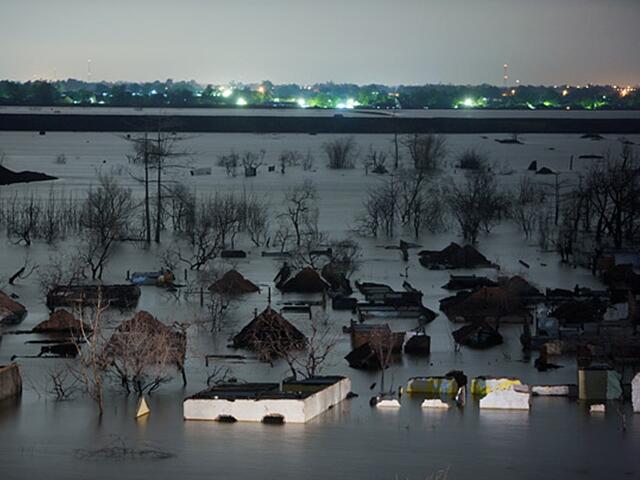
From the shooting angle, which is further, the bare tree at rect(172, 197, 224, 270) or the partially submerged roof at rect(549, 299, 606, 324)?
the bare tree at rect(172, 197, 224, 270)

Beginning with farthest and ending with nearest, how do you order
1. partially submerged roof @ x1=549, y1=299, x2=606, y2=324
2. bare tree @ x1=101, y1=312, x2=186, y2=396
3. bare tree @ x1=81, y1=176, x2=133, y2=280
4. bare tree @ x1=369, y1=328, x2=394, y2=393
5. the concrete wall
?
bare tree @ x1=81, y1=176, x2=133, y2=280
partially submerged roof @ x1=549, y1=299, x2=606, y2=324
bare tree @ x1=369, y1=328, x2=394, y2=393
bare tree @ x1=101, y1=312, x2=186, y2=396
the concrete wall

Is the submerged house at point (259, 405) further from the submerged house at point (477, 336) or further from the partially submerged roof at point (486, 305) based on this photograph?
the partially submerged roof at point (486, 305)

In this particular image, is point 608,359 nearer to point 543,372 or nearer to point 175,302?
point 543,372

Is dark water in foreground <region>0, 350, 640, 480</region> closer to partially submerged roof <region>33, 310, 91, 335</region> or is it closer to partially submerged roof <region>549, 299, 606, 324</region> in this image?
partially submerged roof <region>33, 310, 91, 335</region>

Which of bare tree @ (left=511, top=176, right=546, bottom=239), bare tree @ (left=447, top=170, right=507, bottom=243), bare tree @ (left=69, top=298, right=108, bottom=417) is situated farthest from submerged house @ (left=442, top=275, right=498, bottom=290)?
bare tree @ (left=511, top=176, right=546, bottom=239)

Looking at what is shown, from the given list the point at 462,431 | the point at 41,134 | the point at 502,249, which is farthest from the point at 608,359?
the point at 41,134

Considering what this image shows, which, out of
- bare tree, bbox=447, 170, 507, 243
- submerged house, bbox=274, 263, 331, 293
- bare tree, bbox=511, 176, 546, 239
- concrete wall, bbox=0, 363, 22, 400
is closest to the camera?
concrete wall, bbox=0, 363, 22, 400

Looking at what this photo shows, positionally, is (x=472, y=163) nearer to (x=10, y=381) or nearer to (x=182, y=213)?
(x=182, y=213)
